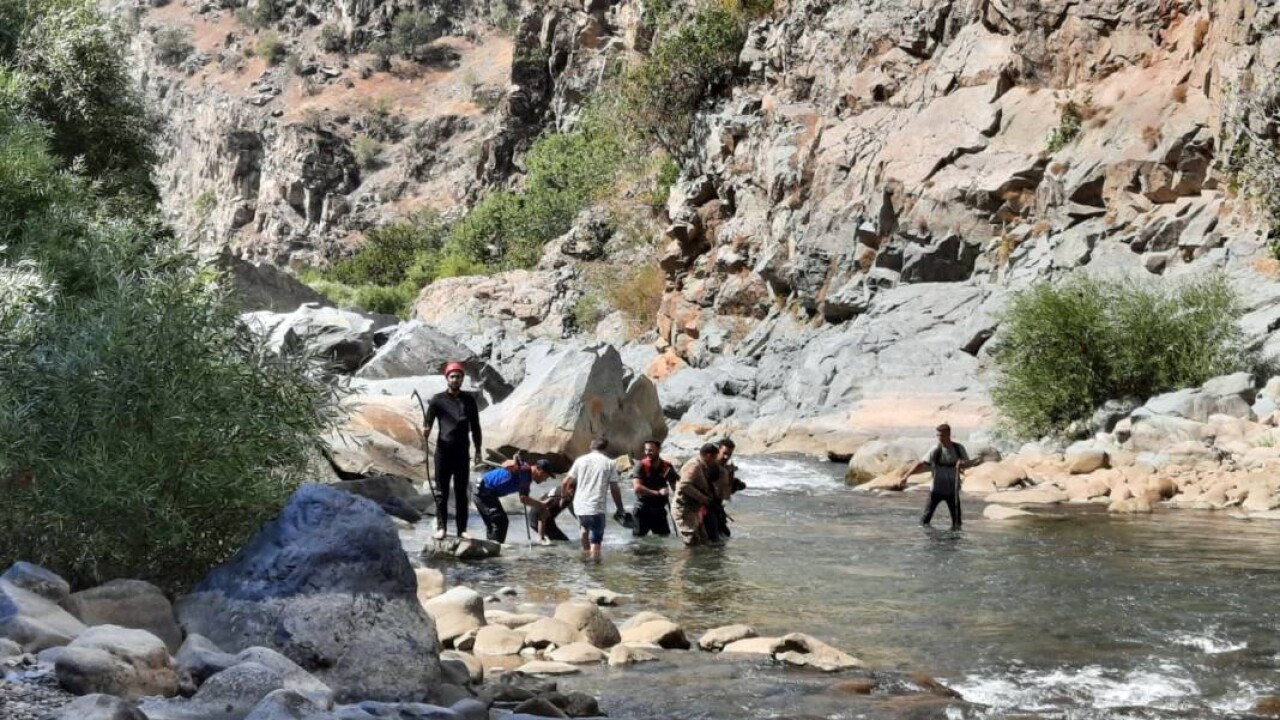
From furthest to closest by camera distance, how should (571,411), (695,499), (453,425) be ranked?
(571,411) → (695,499) → (453,425)

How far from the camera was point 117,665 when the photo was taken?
6387mm

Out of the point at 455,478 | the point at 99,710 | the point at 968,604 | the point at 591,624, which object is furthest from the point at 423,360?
the point at 99,710

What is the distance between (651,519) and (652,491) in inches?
21.1

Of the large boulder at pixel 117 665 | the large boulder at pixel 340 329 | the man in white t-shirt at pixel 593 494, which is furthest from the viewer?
the large boulder at pixel 340 329

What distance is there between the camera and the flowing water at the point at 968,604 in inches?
330

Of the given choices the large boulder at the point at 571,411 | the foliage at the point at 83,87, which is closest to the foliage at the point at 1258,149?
the large boulder at the point at 571,411

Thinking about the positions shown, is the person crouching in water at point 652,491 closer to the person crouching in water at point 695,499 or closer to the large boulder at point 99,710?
the person crouching in water at point 695,499

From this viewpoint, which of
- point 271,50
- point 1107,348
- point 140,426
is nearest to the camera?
point 140,426

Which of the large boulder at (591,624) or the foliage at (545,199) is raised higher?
the foliage at (545,199)

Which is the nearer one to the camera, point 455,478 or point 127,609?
point 127,609

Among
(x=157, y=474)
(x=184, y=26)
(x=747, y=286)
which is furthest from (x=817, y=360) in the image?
(x=184, y=26)

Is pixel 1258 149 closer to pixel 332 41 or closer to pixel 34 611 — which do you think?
pixel 34 611

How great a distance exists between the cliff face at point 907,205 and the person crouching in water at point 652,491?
48.4 ft

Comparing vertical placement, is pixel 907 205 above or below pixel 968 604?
above
